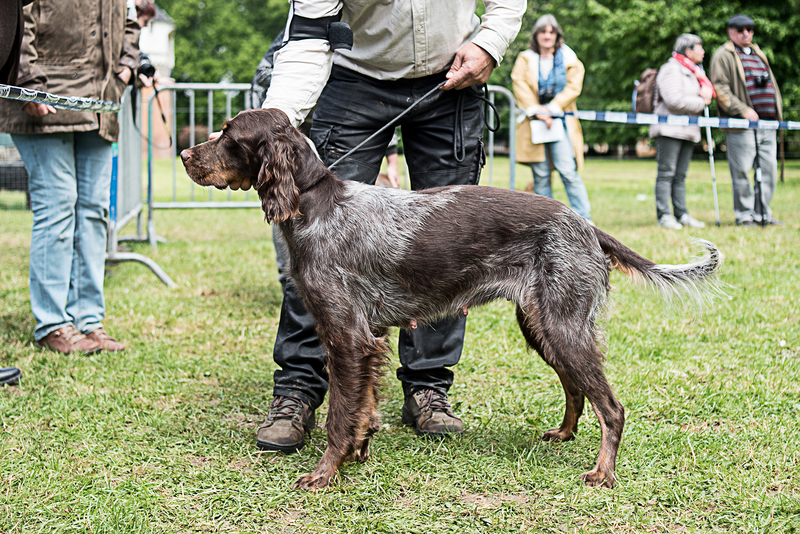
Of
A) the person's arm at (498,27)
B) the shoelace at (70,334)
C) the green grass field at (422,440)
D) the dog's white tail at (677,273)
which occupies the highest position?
the person's arm at (498,27)

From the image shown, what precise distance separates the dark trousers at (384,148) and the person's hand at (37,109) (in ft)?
6.06

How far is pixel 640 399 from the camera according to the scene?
12.2 ft

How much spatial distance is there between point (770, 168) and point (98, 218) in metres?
9.32

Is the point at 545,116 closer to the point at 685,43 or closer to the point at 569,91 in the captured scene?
the point at 569,91

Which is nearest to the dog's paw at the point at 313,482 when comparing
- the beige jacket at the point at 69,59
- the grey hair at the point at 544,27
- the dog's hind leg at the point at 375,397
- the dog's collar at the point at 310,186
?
the dog's hind leg at the point at 375,397

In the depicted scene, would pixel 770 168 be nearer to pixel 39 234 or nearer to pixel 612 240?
pixel 612 240

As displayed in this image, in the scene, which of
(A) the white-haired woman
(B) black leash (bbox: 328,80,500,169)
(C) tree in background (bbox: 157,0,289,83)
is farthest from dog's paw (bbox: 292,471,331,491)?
(C) tree in background (bbox: 157,0,289,83)

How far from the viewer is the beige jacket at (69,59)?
13.9ft

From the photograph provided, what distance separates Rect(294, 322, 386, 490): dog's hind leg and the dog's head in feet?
1.87

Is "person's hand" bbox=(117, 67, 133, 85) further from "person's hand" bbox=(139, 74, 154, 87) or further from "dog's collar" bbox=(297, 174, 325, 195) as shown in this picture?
"dog's collar" bbox=(297, 174, 325, 195)

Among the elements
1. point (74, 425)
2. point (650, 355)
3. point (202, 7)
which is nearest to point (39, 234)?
point (74, 425)

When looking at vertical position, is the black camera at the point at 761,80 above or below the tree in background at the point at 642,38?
below

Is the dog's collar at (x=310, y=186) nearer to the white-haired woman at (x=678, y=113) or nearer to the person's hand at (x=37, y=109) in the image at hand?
the person's hand at (x=37, y=109)

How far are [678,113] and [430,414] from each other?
27.3ft
